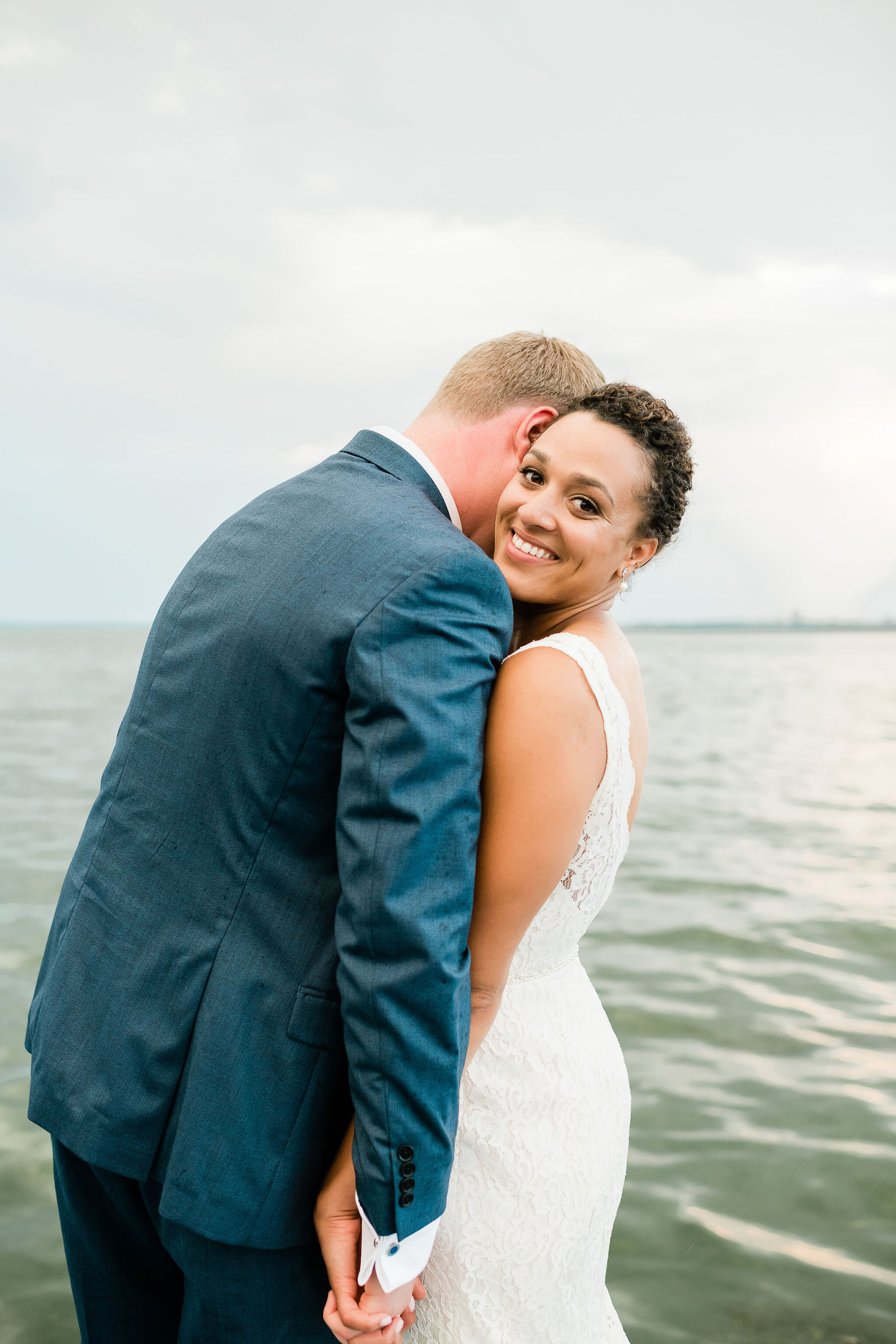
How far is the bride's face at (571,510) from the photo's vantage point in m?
1.79

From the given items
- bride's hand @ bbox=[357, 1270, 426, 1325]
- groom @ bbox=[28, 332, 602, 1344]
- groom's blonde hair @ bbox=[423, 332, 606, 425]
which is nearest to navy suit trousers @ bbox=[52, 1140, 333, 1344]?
groom @ bbox=[28, 332, 602, 1344]

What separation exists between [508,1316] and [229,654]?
1212 millimetres

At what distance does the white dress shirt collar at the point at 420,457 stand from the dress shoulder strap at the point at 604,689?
12.5 inches

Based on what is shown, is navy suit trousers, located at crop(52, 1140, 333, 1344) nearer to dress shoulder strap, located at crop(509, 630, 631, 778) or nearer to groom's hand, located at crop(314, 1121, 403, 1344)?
groom's hand, located at crop(314, 1121, 403, 1344)

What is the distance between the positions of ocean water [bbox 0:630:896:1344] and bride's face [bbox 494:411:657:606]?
2500 millimetres

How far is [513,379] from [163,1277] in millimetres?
1744

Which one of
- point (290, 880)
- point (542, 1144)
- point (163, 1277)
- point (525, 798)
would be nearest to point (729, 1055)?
point (542, 1144)

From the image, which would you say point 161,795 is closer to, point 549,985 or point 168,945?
point 168,945

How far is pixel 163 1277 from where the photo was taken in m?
1.78

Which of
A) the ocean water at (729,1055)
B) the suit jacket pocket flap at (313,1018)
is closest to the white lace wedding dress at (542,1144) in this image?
the suit jacket pocket flap at (313,1018)

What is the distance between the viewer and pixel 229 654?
4.76ft

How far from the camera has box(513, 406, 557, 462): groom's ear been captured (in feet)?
6.36

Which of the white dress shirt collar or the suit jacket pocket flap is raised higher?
the white dress shirt collar

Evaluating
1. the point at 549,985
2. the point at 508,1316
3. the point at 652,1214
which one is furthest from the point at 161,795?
the point at 652,1214
